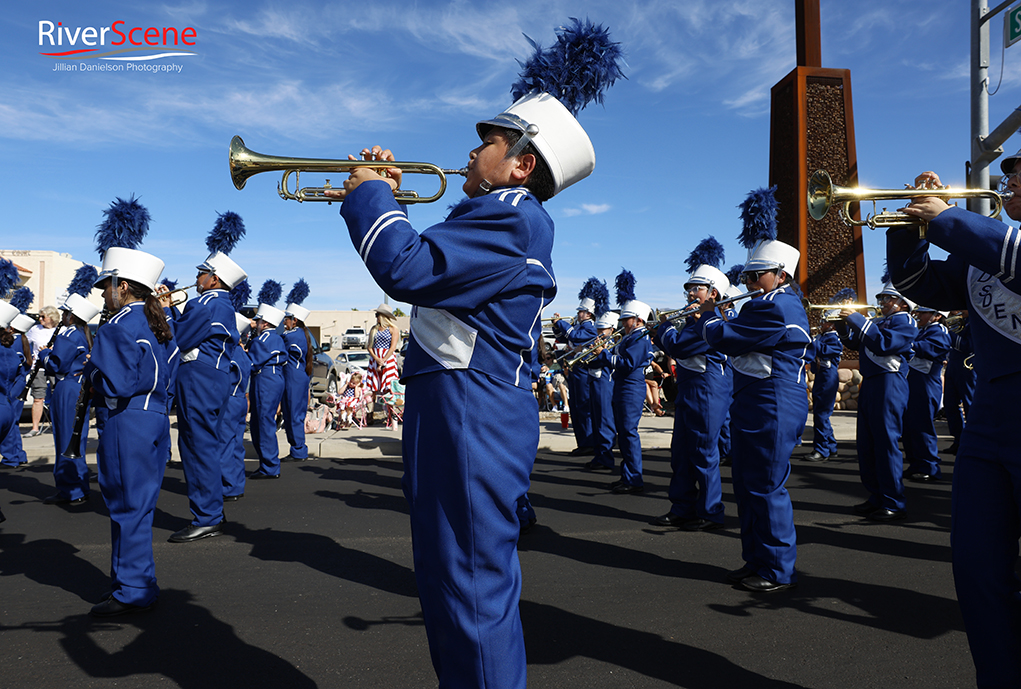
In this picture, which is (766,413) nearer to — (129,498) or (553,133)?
(553,133)

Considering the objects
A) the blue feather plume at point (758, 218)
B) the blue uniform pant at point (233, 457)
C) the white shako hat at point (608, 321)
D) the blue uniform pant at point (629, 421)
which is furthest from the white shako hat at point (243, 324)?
the blue feather plume at point (758, 218)

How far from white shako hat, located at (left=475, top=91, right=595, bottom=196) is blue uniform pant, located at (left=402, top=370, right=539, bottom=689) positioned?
0.72m

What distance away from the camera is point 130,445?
3.86 m

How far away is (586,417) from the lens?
1047cm

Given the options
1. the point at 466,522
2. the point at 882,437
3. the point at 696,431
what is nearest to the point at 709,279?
the point at 696,431

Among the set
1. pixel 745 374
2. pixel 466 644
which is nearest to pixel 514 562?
pixel 466 644

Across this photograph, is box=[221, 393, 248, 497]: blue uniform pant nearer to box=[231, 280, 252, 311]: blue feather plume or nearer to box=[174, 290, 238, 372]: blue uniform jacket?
box=[174, 290, 238, 372]: blue uniform jacket

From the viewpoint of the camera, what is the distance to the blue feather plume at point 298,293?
12307mm

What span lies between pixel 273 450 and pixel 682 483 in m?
4.92

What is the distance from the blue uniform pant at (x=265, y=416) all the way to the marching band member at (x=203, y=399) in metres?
2.14

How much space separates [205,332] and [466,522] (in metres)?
4.73

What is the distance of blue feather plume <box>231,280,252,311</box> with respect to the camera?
12477 millimetres

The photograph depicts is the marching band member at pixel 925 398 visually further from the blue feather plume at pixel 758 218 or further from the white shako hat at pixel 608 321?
the white shako hat at pixel 608 321

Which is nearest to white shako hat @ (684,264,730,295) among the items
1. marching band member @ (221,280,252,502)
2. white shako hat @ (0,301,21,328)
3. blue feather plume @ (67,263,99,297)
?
marching band member @ (221,280,252,502)
